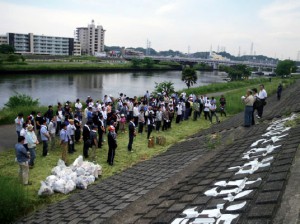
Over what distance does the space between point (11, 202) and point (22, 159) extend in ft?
6.19

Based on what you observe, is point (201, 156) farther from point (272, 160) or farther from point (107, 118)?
point (107, 118)

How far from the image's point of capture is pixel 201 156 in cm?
873

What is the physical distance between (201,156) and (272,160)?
3013 mm

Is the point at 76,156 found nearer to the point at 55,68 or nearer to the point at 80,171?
the point at 80,171

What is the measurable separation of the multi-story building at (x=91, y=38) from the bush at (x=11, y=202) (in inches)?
5367

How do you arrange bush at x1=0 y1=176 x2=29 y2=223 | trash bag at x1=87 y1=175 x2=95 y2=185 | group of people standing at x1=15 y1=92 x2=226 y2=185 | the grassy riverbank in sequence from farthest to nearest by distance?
1. group of people standing at x1=15 y1=92 x2=226 y2=185
2. trash bag at x1=87 y1=175 x2=95 y2=185
3. the grassy riverbank
4. bush at x1=0 y1=176 x2=29 y2=223

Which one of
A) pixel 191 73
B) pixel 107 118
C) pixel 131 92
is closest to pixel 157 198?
pixel 107 118

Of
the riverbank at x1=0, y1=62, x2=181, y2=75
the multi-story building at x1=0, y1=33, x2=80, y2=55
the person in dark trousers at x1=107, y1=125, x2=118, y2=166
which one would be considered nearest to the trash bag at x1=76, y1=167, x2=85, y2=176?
the person in dark trousers at x1=107, y1=125, x2=118, y2=166

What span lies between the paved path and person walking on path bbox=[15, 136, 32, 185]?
1.63 m

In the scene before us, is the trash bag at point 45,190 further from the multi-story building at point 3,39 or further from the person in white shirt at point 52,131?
the multi-story building at point 3,39

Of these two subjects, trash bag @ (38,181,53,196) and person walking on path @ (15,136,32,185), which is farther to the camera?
person walking on path @ (15,136,32,185)

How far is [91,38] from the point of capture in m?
139

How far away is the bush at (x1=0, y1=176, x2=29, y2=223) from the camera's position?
21.2ft

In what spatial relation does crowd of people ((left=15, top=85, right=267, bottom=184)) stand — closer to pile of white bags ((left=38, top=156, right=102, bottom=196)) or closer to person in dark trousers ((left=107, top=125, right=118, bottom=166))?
person in dark trousers ((left=107, top=125, right=118, bottom=166))
